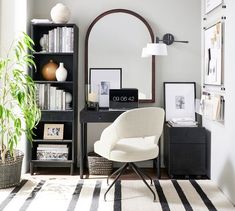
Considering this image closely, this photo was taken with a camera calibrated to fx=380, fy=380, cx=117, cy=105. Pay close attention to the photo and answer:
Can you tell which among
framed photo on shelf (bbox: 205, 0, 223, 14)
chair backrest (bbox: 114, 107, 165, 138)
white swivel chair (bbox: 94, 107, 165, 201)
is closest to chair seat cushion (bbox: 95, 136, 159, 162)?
white swivel chair (bbox: 94, 107, 165, 201)

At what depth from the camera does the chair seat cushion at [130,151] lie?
11.1 ft

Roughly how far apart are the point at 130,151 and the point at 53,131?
1.26 metres

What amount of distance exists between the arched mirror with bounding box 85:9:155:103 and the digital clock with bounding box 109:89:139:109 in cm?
38

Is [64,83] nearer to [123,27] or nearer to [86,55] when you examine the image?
[86,55]

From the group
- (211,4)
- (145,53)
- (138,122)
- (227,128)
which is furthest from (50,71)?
(227,128)

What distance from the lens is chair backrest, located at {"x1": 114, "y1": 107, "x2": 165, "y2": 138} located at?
10.8ft

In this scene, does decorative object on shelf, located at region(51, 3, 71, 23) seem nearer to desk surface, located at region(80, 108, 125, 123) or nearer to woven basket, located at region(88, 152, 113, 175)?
desk surface, located at region(80, 108, 125, 123)

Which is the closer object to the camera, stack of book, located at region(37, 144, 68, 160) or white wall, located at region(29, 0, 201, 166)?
stack of book, located at region(37, 144, 68, 160)

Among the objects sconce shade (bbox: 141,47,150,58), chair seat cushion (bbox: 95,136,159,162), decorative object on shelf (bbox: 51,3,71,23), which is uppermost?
decorative object on shelf (bbox: 51,3,71,23)

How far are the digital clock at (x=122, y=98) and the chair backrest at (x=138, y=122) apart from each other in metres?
0.71

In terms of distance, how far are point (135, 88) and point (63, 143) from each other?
1.06 m

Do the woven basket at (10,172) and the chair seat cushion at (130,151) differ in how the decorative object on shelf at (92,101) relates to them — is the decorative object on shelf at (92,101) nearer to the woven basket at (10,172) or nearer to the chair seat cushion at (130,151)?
the chair seat cushion at (130,151)

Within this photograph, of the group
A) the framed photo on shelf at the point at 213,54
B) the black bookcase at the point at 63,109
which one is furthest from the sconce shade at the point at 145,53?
the black bookcase at the point at 63,109

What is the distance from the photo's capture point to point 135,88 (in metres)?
4.52
